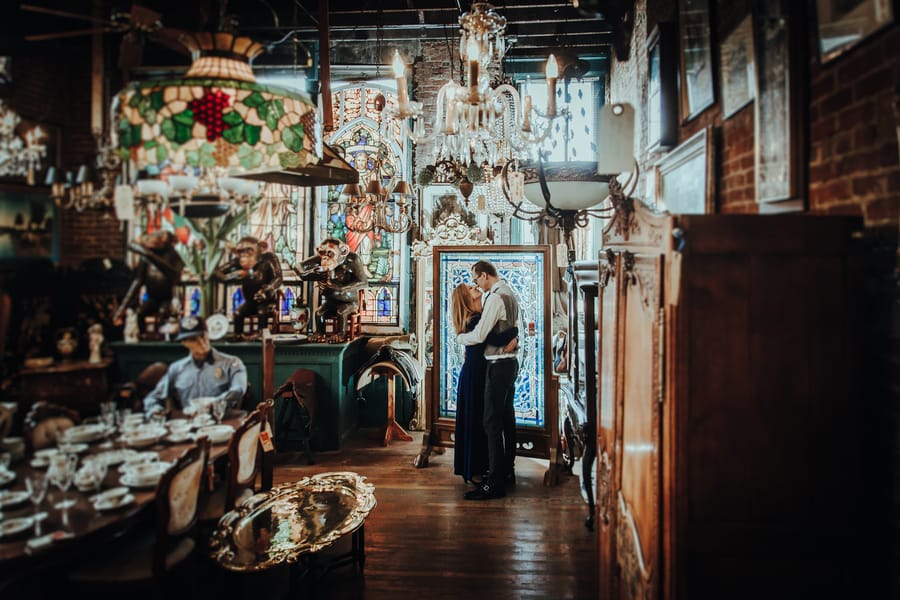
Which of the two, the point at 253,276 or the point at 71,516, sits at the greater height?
the point at 253,276

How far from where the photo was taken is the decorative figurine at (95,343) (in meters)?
2.15

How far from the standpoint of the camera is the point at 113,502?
215 centimetres

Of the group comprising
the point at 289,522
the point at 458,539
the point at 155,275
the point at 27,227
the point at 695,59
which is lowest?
the point at 458,539

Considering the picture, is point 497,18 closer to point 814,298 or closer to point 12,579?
point 814,298

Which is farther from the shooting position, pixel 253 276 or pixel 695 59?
pixel 695 59

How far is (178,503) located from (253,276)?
102cm

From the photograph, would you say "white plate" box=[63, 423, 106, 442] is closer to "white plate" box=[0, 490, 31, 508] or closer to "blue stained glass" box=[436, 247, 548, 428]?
"white plate" box=[0, 490, 31, 508]

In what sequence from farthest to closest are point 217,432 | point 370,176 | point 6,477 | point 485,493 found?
point 370,176, point 485,493, point 217,432, point 6,477

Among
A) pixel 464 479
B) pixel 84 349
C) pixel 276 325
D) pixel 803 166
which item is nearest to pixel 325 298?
pixel 464 479

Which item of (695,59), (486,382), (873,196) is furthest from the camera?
(486,382)

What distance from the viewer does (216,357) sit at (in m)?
2.56

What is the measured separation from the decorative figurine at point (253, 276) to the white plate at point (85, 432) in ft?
2.15

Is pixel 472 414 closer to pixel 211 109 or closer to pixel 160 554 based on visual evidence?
pixel 160 554

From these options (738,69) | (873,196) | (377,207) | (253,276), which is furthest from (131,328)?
(377,207)
